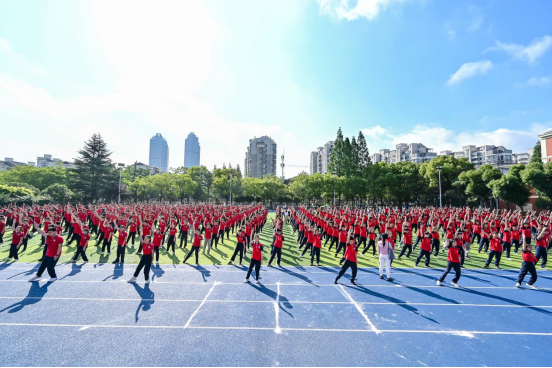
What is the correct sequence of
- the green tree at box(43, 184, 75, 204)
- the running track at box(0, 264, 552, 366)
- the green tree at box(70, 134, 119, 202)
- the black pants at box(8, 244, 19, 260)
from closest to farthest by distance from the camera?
1. the running track at box(0, 264, 552, 366)
2. the black pants at box(8, 244, 19, 260)
3. the green tree at box(43, 184, 75, 204)
4. the green tree at box(70, 134, 119, 202)

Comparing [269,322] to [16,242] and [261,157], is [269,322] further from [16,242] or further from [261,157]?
[261,157]

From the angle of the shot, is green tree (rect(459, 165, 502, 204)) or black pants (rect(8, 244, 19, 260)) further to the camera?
green tree (rect(459, 165, 502, 204))

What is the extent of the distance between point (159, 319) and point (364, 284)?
6.82 m

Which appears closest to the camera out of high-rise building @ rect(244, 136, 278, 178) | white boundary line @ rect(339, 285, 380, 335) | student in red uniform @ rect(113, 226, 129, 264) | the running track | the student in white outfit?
the running track

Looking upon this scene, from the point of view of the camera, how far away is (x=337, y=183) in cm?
4819

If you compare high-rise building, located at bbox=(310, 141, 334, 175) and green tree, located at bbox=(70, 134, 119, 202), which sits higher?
high-rise building, located at bbox=(310, 141, 334, 175)

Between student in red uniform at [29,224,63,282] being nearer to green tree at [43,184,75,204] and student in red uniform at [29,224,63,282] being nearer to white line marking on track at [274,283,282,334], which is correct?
white line marking on track at [274,283,282,334]

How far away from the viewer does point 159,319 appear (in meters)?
6.93

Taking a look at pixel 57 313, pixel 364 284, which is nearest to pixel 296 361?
pixel 364 284

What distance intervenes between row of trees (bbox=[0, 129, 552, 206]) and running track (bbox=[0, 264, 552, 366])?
32202mm

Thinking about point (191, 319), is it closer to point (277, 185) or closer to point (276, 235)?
point (276, 235)

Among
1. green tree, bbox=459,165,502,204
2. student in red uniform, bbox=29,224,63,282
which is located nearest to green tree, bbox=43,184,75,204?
student in red uniform, bbox=29,224,63,282

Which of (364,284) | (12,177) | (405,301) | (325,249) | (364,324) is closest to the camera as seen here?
(364,324)

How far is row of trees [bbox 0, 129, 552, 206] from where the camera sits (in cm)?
3647
